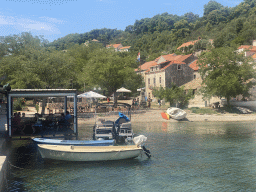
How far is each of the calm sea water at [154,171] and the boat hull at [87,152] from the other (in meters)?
0.40

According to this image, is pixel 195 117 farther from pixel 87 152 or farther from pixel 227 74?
pixel 87 152

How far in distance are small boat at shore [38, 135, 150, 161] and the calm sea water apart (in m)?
0.40

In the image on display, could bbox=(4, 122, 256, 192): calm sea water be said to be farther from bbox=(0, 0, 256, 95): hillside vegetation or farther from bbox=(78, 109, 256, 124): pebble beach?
bbox=(0, 0, 256, 95): hillside vegetation

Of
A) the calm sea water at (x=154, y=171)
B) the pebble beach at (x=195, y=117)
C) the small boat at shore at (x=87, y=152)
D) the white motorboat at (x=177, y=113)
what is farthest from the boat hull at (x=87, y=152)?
the white motorboat at (x=177, y=113)

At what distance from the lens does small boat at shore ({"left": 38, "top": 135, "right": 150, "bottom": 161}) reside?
16.0 m

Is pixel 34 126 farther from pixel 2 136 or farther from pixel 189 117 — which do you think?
pixel 189 117

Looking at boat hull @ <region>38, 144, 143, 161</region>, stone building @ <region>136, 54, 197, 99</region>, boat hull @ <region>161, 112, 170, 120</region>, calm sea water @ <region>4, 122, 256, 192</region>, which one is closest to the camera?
Answer: calm sea water @ <region>4, 122, 256, 192</region>

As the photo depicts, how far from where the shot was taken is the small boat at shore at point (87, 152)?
16031 mm

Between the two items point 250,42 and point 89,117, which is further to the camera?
point 250,42

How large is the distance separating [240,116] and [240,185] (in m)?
28.4

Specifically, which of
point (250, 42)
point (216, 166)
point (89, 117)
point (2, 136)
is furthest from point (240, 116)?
point (250, 42)

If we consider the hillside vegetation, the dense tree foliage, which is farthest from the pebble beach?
the hillside vegetation

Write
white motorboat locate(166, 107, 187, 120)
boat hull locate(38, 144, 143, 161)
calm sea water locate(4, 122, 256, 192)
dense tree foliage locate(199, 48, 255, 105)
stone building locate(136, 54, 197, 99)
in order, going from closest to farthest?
1. calm sea water locate(4, 122, 256, 192)
2. boat hull locate(38, 144, 143, 161)
3. white motorboat locate(166, 107, 187, 120)
4. dense tree foliage locate(199, 48, 255, 105)
5. stone building locate(136, 54, 197, 99)

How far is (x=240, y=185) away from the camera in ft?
42.8
